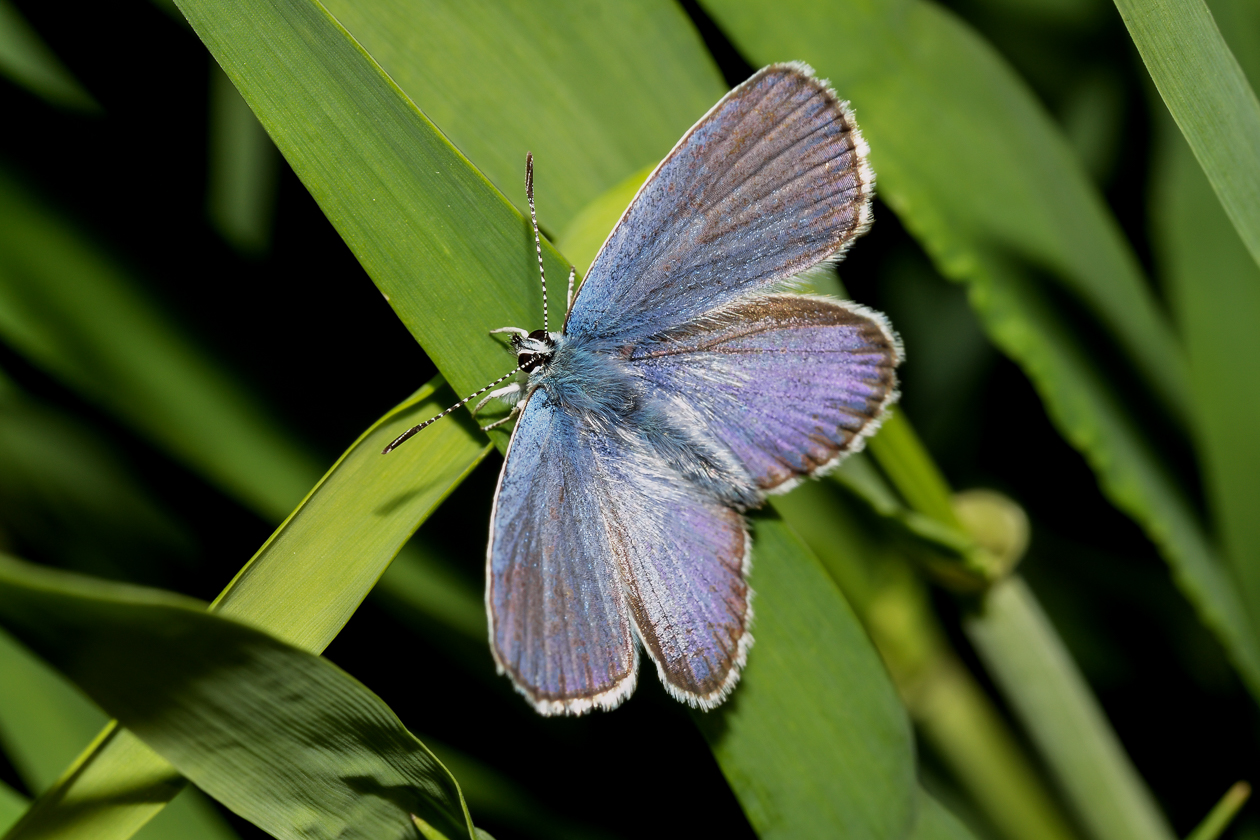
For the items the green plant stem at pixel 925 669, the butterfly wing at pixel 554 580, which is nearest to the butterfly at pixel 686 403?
the butterfly wing at pixel 554 580

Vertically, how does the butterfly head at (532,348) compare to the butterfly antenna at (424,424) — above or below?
below

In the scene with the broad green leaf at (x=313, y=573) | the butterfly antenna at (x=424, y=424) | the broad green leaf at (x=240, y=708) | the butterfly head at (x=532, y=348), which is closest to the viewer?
the broad green leaf at (x=240, y=708)

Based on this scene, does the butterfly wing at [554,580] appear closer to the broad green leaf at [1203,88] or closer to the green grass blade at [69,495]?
the broad green leaf at [1203,88]

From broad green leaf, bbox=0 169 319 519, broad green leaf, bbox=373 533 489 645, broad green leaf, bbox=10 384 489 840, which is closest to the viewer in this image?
broad green leaf, bbox=10 384 489 840

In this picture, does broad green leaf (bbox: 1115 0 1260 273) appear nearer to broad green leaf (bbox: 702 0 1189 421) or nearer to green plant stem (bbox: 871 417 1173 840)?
broad green leaf (bbox: 702 0 1189 421)

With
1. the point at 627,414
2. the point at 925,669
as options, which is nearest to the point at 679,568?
the point at 627,414

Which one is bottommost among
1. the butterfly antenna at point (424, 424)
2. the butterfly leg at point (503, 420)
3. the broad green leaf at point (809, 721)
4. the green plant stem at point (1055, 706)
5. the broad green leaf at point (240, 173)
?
the green plant stem at point (1055, 706)

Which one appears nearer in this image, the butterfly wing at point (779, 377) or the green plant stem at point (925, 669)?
the butterfly wing at point (779, 377)

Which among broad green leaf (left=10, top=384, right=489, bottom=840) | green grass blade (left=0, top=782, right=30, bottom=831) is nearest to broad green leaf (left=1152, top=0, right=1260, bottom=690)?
broad green leaf (left=10, top=384, right=489, bottom=840)
